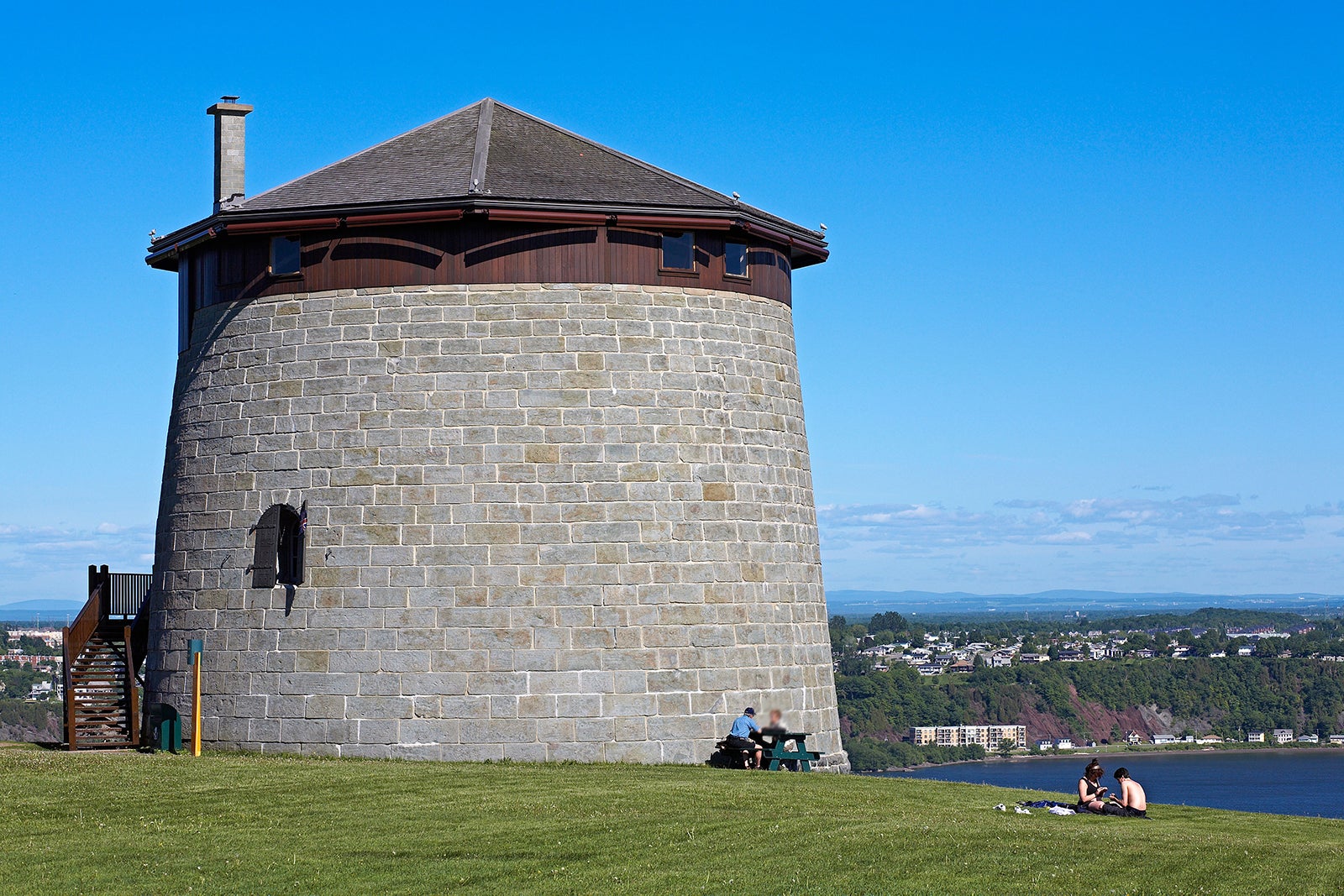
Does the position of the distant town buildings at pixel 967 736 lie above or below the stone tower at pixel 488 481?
below

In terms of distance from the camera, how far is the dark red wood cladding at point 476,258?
26734 millimetres

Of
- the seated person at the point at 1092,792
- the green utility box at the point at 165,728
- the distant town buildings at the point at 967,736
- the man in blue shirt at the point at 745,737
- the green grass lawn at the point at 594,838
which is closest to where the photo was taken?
the green grass lawn at the point at 594,838

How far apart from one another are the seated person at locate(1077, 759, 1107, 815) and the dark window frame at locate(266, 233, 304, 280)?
14976 millimetres

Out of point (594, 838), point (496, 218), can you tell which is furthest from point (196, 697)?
point (594, 838)

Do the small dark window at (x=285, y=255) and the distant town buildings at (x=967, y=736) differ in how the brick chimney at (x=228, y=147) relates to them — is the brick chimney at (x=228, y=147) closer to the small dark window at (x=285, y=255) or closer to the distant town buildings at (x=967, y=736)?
the small dark window at (x=285, y=255)

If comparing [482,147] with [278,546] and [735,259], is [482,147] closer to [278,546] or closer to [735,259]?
[735,259]

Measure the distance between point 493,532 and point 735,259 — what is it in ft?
21.8

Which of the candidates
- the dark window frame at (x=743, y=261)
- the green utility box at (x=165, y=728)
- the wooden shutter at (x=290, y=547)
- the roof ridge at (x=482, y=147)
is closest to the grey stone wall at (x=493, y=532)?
the wooden shutter at (x=290, y=547)

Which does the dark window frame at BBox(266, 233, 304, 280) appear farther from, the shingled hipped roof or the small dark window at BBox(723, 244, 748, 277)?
the small dark window at BBox(723, 244, 748, 277)

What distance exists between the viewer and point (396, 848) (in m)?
16.9

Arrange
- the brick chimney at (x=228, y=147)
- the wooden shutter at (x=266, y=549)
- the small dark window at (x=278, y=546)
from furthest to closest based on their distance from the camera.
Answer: the brick chimney at (x=228, y=147) → the wooden shutter at (x=266, y=549) → the small dark window at (x=278, y=546)

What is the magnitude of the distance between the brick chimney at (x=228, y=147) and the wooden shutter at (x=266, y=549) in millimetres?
6767

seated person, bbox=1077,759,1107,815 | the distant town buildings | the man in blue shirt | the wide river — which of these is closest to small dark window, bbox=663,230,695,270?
the man in blue shirt

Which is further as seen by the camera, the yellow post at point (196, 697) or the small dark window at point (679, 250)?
the small dark window at point (679, 250)
